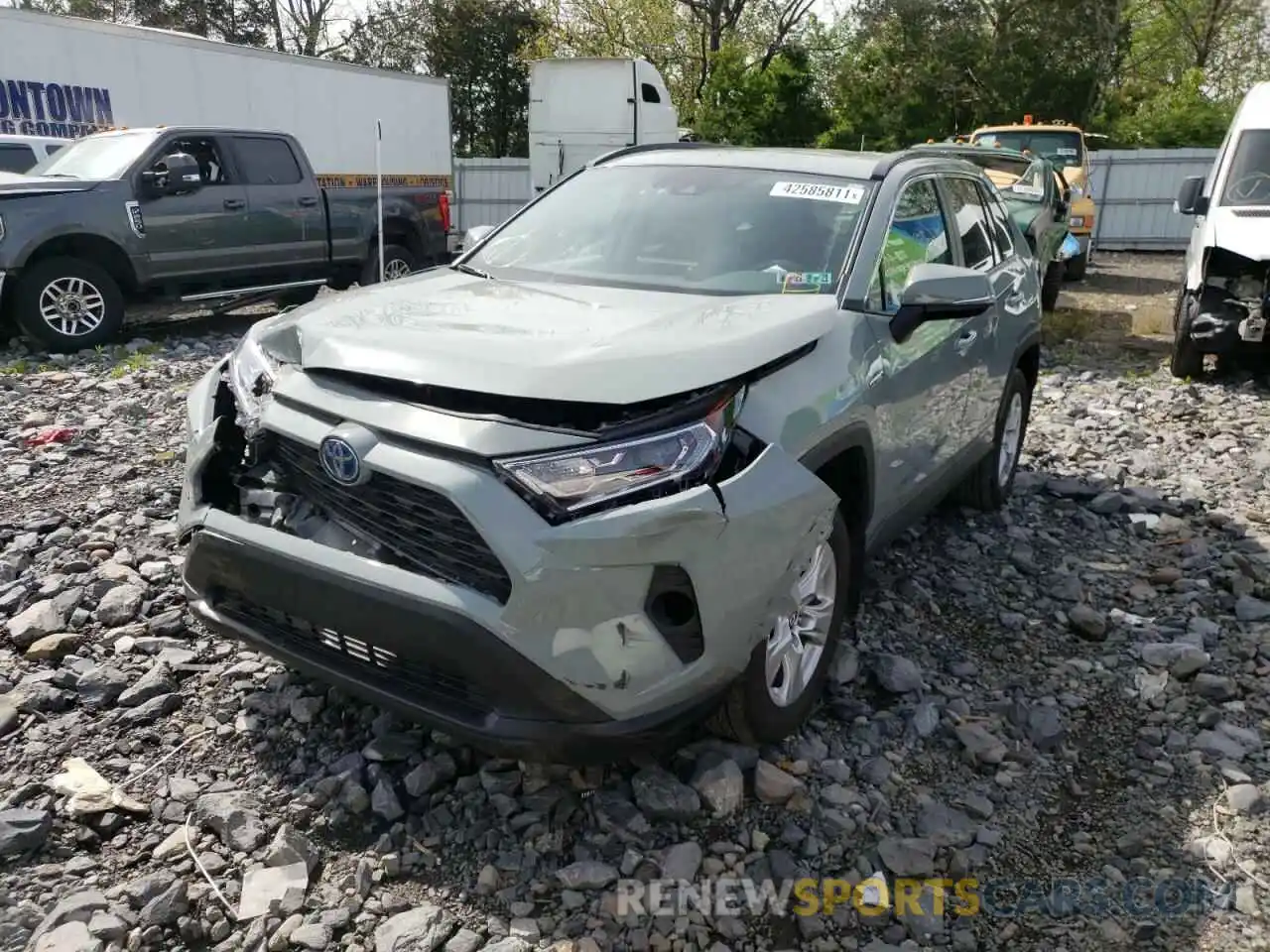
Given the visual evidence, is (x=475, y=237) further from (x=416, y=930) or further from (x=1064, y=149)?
(x=1064, y=149)

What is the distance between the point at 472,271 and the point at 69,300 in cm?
622

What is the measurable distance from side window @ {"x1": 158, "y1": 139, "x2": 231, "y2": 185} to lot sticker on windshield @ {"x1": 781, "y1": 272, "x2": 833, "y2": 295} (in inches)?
307

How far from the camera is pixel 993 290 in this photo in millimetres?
4574

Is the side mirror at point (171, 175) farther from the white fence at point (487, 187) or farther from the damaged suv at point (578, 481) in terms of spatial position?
the white fence at point (487, 187)

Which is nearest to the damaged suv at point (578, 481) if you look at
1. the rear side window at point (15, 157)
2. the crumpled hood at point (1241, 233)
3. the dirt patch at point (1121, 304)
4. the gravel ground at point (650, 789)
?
the gravel ground at point (650, 789)

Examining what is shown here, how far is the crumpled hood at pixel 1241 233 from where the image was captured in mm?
7941

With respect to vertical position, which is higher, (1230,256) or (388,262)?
(1230,256)

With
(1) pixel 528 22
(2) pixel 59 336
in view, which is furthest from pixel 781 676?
(1) pixel 528 22

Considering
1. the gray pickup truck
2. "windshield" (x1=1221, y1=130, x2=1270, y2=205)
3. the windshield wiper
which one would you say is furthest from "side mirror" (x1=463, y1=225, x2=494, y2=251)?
"windshield" (x1=1221, y1=130, x2=1270, y2=205)

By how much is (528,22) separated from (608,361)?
3279cm

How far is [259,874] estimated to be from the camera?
2.57 metres

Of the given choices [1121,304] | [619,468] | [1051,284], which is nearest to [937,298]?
[619,468]

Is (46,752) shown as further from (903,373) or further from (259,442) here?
(903,373)

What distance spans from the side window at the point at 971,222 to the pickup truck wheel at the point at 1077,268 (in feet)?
39.3
